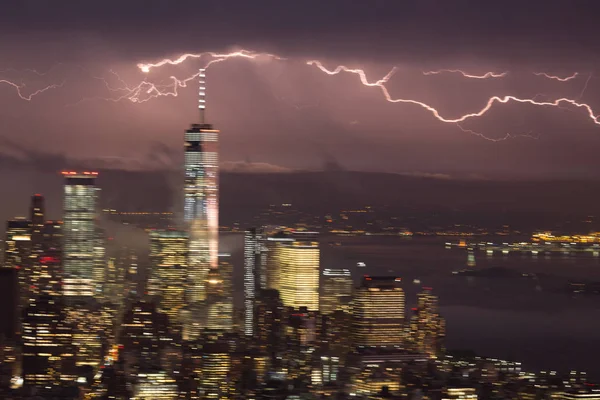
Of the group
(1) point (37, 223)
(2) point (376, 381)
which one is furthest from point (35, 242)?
(2) point (376, 381)

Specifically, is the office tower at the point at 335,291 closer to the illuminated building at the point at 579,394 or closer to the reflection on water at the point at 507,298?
the reflection on water at the point at 507,298

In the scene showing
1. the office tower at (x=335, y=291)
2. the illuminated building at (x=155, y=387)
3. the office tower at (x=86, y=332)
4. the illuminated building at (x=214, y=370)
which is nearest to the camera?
the illuminated building at (x=155, y=387)

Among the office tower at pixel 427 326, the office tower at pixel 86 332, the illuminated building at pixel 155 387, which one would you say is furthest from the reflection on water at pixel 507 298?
the office tower at pixel 86 332

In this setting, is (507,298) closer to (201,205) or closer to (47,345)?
(47,345)

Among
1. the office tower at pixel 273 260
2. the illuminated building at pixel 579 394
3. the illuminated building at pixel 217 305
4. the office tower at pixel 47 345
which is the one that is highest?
the office tower at pixel 273 260

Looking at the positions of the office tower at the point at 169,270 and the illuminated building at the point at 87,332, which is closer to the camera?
the illuminated building at the point at 87,332
